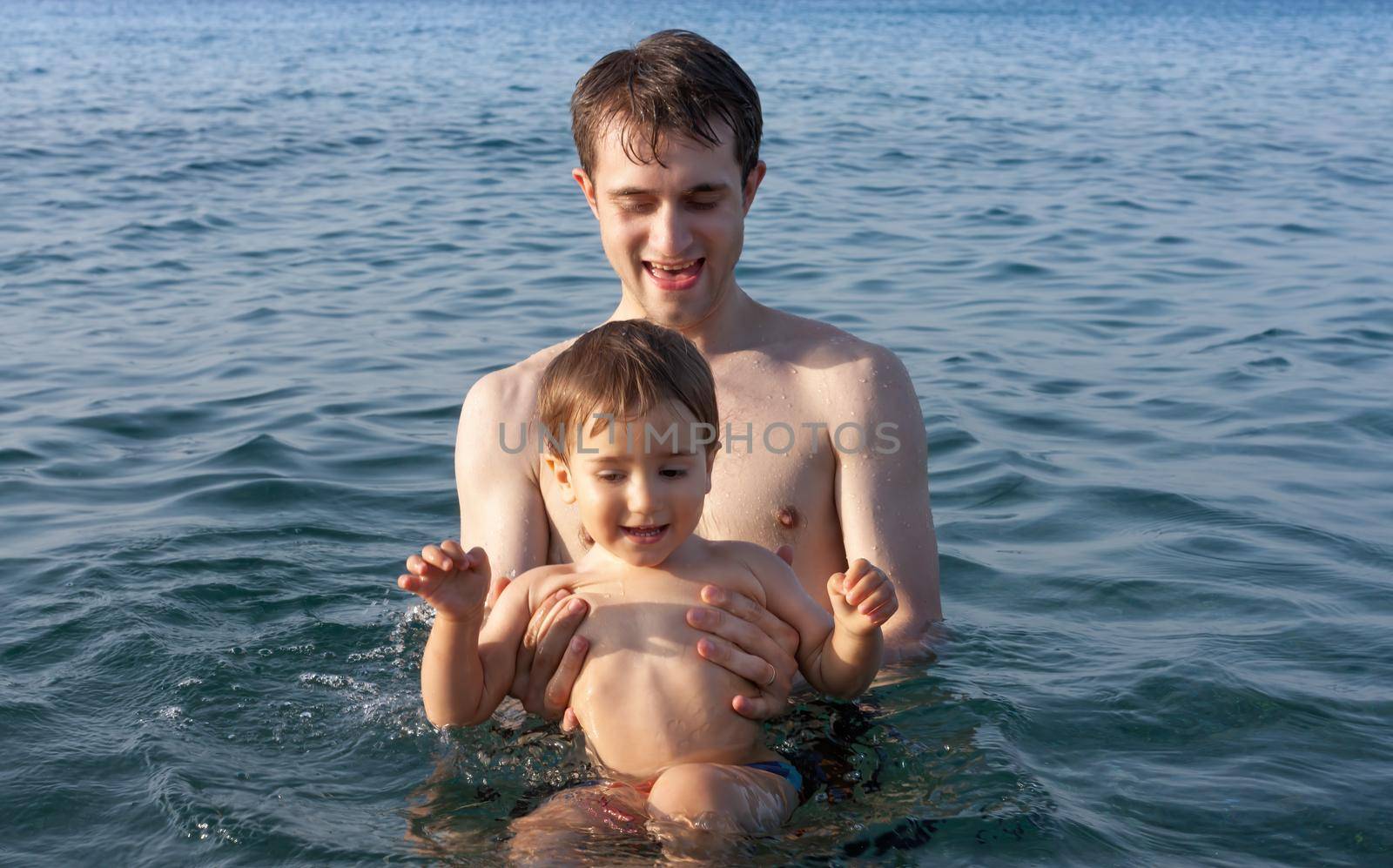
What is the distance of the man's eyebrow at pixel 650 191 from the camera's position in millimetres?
4141

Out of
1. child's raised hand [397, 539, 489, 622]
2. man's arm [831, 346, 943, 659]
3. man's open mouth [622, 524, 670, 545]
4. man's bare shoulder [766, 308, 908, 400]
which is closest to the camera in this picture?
child's raised hand [397, 539, 489, 622]

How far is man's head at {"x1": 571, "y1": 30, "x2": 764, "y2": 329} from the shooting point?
4125 millimetres

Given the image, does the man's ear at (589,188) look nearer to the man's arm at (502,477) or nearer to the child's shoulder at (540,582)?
the man's arm at (502,477)

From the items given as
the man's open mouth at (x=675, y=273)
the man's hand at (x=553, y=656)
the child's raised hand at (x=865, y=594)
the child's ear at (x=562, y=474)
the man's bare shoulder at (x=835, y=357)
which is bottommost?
the man's hand at (x=553, y=656)

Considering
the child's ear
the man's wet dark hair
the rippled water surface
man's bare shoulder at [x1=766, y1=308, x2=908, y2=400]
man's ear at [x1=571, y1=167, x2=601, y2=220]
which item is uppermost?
the man's wet dark hair

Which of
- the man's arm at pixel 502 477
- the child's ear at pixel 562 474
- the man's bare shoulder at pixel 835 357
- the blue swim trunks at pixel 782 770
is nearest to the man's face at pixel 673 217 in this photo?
the man's bare shoulder at pixel 835 357

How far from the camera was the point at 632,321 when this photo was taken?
3.63m

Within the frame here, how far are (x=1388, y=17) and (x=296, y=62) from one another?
3319cm

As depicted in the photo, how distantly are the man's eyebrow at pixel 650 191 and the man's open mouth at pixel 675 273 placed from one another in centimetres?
19

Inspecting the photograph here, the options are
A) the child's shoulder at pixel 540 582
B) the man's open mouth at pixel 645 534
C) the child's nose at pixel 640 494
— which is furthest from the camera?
the child's shoulder at pixel 540 582

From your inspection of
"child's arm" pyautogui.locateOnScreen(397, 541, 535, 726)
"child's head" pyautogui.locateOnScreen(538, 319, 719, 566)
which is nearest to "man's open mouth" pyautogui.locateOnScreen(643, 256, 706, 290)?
"child's head" pyautogui.locateOnScreen(538, 319, 719, 566)

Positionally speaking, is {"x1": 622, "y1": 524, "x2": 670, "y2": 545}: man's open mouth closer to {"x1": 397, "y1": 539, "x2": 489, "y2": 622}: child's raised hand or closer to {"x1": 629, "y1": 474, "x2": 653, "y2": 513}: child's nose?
{"x1": 629, "y1": 474, "x2": 653, "y2": 513}: child's nose

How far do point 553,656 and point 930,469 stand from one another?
362 cm

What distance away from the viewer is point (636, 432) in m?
3.43
